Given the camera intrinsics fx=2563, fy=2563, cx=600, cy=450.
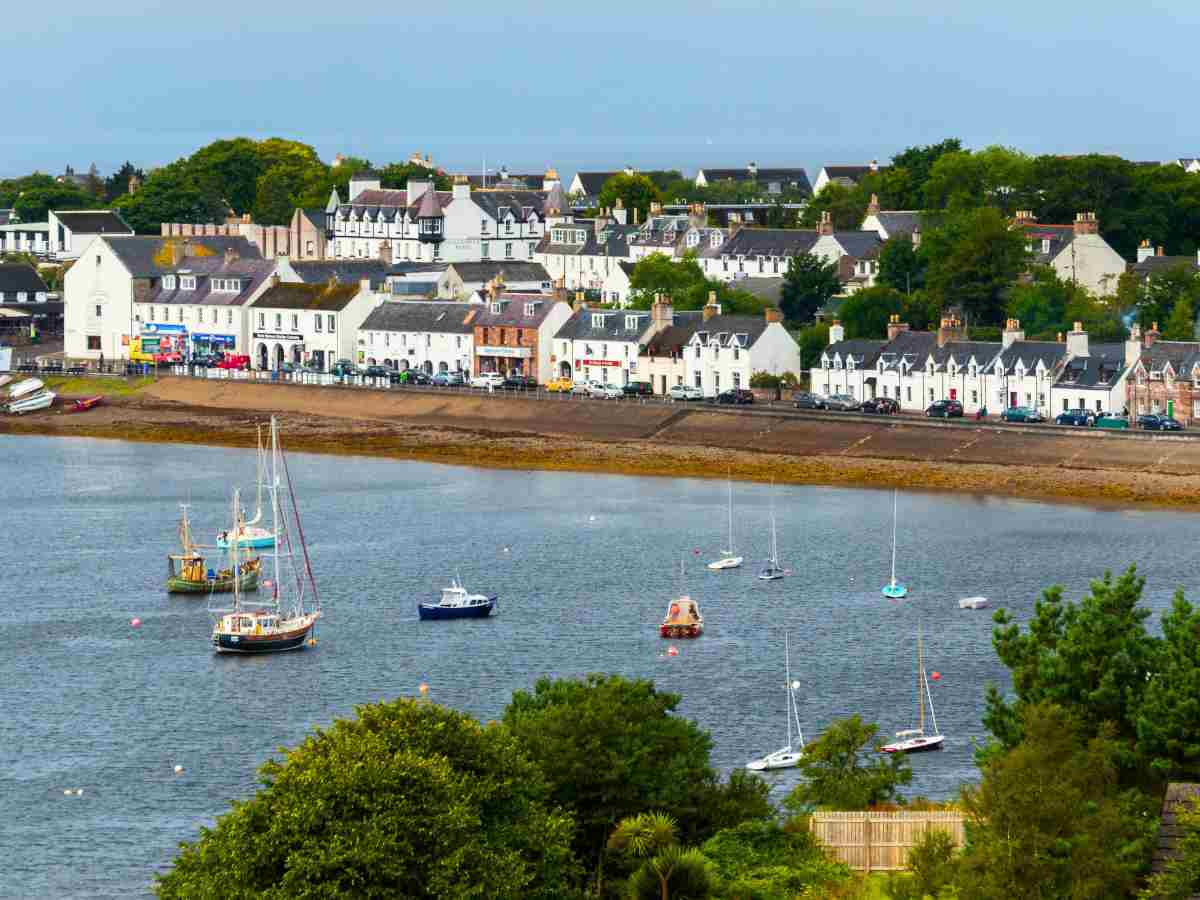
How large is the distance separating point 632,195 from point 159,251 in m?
33.8

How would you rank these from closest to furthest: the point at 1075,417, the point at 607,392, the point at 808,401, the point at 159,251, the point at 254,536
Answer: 1. the point at 254,536
2. the point at 1075,417
3. the point at 808,401
4. the point at 607,392
5. the point at 159,251

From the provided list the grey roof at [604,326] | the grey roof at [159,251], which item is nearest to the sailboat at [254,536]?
the grey roof at [604,326]

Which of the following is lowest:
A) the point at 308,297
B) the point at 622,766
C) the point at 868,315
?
the point at 622,766

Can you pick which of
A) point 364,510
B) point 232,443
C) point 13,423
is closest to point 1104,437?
point 364,510

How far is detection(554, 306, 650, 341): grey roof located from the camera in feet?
335

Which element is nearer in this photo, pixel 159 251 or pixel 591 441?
pixel 591 441

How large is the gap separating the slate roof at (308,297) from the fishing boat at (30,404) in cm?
1212

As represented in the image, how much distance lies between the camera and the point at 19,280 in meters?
Answer: 133

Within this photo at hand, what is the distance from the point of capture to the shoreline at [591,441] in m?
79.6

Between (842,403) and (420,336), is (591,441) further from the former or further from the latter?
(420,336)

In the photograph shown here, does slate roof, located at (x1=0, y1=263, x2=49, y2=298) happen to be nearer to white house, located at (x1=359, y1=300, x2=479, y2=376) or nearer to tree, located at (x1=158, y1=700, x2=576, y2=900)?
white house, located at (x1=359, y1=300, x2=479, y2=376)

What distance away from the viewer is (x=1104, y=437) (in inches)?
3258

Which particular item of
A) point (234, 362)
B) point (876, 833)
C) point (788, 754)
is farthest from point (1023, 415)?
point (876, 833)

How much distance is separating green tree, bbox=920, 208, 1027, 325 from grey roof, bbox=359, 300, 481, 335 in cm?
1980
